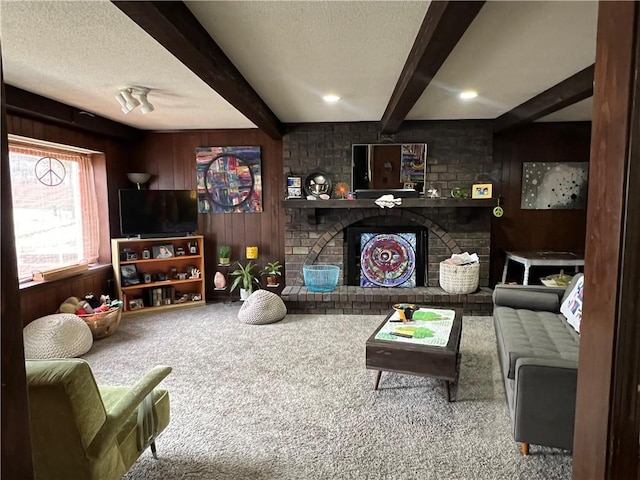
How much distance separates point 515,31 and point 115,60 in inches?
94.0

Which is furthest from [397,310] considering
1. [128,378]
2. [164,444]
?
[128,378]

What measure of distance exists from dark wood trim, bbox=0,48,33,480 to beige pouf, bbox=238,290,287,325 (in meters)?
3.31

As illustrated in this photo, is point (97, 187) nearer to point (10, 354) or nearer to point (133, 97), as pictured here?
point (133, 97)

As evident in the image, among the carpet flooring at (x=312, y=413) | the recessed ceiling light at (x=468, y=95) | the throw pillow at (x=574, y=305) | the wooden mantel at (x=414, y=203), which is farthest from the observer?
the wooden mantel at (x=414, y=203)

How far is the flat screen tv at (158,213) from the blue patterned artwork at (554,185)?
412 centimetres

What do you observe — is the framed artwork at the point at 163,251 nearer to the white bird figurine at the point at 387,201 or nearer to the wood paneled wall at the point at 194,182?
the wood paneled wall at the point at 194,182

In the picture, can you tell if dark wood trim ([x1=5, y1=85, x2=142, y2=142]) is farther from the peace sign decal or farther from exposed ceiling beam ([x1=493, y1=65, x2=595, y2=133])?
exposed ceiling beam ([x1=493, y1=65, x2=595, y2=133])

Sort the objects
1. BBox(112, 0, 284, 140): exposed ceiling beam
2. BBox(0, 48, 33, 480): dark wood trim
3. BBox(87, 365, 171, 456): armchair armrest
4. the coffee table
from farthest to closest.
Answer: the coffee table, BBox(112, 0, 284, 140): exposed ceiling beam, BBox(87, 365, 171, 456): armchair armrest, BBox(0, 48, 33, 480): dark wood trim

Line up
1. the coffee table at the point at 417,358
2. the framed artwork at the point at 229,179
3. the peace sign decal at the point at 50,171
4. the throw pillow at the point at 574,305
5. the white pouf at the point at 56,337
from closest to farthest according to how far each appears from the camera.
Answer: the coffee table at the point at 417,358, the throw pillow at the point at 574,305, the white pouf at the point at 56,337, the peace sign decal at the point at 50,171, the framed artwork at the point at 229,179

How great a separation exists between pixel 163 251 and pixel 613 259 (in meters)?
4.62

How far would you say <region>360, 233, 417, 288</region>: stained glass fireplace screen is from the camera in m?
4.75

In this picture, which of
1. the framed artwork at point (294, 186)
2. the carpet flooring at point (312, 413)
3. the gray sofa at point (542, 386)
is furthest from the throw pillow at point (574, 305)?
the framed artwork at point (294, 186)

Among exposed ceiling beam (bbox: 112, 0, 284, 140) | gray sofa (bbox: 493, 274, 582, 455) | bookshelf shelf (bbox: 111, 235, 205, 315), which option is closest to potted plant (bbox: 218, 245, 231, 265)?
bookshelf shelf (bbox: 111, 235, 205, 315)

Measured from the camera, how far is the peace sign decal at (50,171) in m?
3.80
